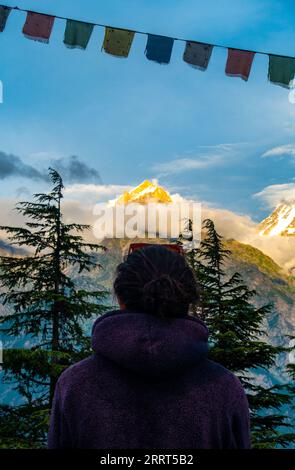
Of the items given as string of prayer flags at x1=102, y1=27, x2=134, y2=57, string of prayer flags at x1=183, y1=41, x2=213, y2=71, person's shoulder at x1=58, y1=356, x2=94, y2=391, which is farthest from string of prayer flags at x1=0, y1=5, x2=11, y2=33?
person's shoulder at x1=58, y1=356, x2=94, y2=391

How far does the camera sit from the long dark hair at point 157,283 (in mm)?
2006

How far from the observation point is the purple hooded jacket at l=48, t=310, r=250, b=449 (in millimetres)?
1918

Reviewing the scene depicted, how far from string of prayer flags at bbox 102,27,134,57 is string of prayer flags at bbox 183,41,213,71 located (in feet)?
4.69

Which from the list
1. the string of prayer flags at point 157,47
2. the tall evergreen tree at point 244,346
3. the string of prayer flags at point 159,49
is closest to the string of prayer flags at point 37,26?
the string of prayer flags at point 157,47

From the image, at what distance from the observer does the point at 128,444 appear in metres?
1.95

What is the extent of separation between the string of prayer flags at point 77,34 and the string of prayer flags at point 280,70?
424 centimetres

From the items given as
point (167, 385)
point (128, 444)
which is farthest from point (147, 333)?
point (128, 444)

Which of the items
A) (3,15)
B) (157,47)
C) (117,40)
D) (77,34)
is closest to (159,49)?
(157,47)

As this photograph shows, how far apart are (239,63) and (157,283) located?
1038 centimetres

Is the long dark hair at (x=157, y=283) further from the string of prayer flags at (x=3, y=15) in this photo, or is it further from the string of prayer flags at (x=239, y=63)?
the string of prayer flags at (x=239, y=63)

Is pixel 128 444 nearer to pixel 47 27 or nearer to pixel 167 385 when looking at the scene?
pixel 167 385

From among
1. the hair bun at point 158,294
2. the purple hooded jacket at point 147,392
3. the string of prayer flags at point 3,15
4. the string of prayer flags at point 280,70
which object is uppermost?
the string of prayer flags at point 3,15

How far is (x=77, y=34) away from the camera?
10609 millimetres
